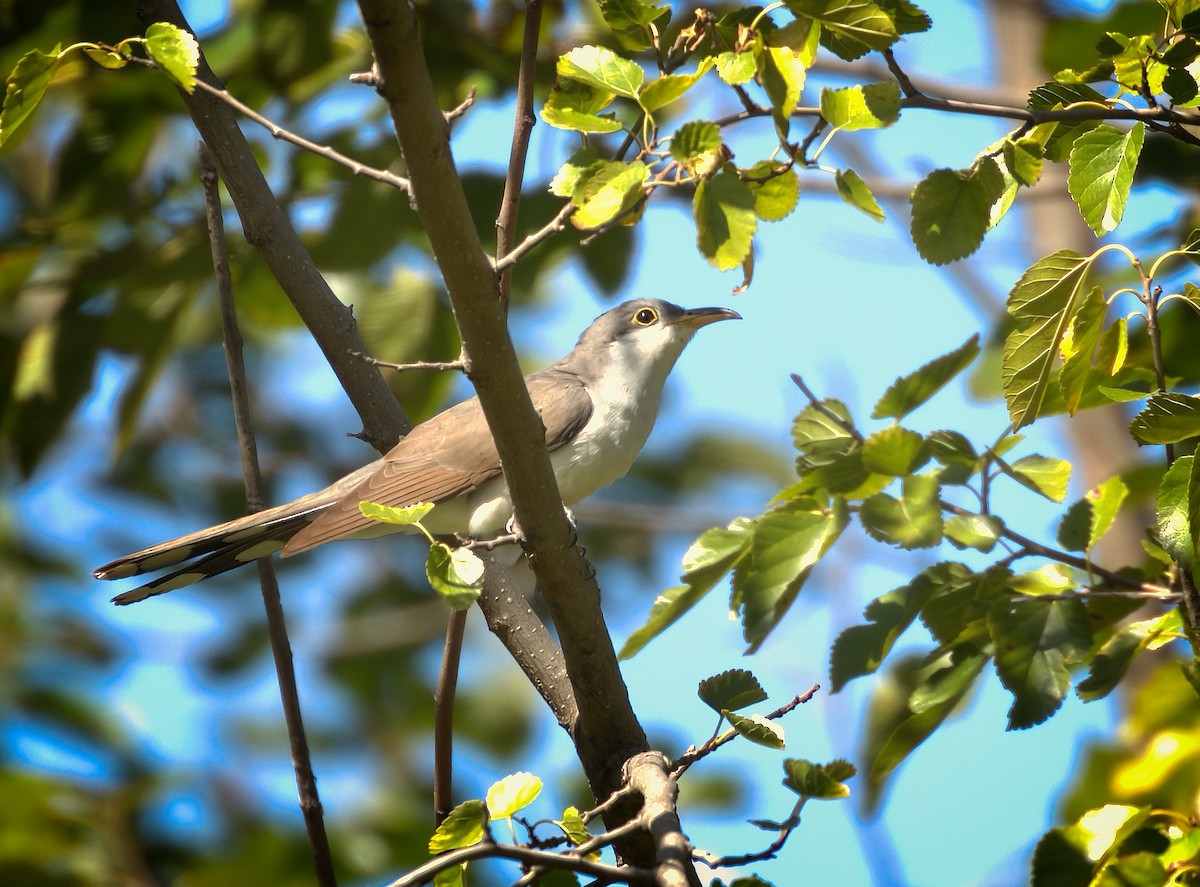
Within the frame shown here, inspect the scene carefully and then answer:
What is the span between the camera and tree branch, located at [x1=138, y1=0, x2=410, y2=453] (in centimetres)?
335

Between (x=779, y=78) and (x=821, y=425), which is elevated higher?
(x=779, y=78)

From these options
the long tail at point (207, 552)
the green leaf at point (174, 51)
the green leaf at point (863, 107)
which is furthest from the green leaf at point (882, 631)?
the long tail at point (207, 552)

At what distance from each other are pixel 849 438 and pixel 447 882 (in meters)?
1.37

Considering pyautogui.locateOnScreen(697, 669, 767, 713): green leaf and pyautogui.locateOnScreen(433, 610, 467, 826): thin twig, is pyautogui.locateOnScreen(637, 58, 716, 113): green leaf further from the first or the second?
pyautogui.locateOnScreen(433, 610, 467, 826): thin twig

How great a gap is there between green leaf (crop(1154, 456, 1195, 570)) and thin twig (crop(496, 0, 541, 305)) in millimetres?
1395

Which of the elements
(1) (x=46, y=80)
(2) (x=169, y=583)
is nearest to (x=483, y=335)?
(1) (x=46, y=80)

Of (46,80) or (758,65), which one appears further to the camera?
(46,80)

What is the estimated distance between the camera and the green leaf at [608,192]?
6.70 ft

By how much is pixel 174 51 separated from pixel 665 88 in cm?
93

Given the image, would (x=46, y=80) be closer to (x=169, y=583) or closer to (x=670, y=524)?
(x=169, y=583)

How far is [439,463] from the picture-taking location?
4.14 meters

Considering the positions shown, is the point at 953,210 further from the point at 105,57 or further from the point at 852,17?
the point at 105,57

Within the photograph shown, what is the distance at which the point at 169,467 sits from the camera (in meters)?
7.91

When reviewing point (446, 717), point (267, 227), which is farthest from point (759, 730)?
point (267, 227)
